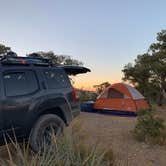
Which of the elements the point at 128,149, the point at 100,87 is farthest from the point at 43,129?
the point at 100,87

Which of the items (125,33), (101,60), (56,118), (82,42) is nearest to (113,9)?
(125,33)

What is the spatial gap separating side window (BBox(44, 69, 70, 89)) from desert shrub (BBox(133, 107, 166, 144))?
2382 millimetres

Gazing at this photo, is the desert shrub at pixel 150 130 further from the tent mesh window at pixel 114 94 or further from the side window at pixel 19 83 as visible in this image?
the tent mesh window at pixel 114 94

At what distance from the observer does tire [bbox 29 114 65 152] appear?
532 cm

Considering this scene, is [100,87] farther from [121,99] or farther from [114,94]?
[121,99]

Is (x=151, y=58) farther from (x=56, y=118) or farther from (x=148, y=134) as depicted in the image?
(x=56, y=118)

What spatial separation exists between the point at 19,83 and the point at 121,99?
9.49 meters

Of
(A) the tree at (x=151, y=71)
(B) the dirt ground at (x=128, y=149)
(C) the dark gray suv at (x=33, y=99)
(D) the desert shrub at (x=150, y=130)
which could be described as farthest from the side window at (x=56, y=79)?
(A) the tree at (x=151, y=71)

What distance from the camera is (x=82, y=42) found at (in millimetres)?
19031

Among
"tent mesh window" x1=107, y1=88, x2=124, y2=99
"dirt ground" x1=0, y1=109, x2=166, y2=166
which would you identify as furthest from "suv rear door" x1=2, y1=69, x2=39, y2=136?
"tent mesh window" x1=107, y1=88, x2=124, y2=99

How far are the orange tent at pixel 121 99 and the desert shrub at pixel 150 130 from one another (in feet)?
20.2

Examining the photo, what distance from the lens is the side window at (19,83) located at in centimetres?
512

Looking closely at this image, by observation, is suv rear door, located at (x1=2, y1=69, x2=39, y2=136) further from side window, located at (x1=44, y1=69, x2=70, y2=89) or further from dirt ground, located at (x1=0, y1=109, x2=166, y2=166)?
dirt ground, located at (x1=0, y1=109, x2=166, y2=166)

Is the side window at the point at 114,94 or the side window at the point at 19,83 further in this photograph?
the side window at the point at 114,94
